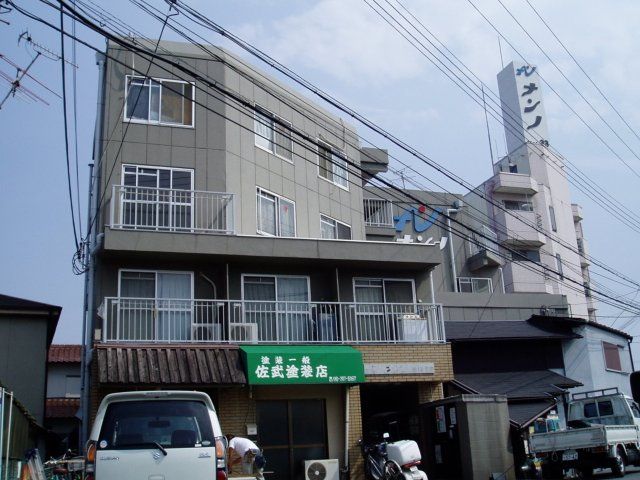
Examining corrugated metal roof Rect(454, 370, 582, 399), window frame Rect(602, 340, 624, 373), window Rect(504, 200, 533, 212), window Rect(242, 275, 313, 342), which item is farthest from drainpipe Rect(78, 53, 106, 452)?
window Rect(504, 200, 533, 212)

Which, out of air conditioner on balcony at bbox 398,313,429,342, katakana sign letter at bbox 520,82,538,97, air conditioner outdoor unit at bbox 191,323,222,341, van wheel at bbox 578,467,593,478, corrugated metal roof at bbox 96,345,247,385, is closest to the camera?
corrugated metal roof at bbox 96,345,247,385

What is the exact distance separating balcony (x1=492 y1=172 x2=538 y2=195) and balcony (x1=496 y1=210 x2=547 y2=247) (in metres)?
1.40

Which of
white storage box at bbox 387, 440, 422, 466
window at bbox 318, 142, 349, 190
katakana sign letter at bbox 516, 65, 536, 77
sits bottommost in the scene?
white storage box at bbox 387, 440, 422, 466

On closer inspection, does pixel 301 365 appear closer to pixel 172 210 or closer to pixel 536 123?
pixel 172 210

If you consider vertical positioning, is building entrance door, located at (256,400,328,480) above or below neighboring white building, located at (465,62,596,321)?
below

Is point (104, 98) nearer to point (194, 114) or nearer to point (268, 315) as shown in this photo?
point (194, 114)

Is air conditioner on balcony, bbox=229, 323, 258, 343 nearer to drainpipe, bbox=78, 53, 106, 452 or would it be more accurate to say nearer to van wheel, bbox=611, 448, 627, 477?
drainpipe, bbox=78, 53, 106, 452

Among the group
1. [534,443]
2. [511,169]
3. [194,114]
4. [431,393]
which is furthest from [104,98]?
[511,169]

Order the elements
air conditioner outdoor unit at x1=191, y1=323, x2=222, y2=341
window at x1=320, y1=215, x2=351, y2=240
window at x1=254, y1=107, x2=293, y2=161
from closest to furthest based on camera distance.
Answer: air conditioner outdoor unit at x1=191, y1=323, x2=222, y2=341 < window at x1=254, y1=107, x2=293, y2=161 < window at x1=320, y1=215, x2=351, y2=240

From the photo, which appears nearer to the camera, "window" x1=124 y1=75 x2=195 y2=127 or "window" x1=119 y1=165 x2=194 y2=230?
"window" x1=119 y1=165 x2=194 y2=230

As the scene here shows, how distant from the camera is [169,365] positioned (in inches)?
663

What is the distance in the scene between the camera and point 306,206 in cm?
2319

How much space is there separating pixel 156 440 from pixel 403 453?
8530mm

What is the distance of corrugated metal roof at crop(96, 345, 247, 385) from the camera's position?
16.3m
